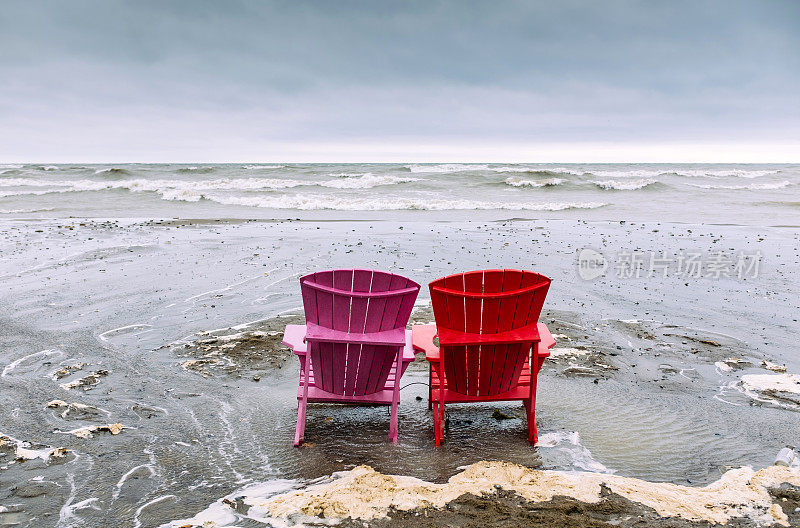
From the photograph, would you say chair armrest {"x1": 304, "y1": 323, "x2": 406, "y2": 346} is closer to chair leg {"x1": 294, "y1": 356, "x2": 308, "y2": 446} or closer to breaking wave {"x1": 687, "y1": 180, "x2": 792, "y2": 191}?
chair leg {"x1": 294, "y1": 356, "x2": 308, "y2": 446}

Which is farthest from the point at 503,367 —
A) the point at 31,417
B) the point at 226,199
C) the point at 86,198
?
the point at 86,198

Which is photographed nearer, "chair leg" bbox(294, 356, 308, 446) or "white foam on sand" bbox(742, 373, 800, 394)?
"chair leg" bbox(294, 356, 308, 446)

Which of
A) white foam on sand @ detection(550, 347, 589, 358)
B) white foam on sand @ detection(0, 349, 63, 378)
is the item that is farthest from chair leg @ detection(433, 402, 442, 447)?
white foam on sand @ detection(0, 349, 63, 378)

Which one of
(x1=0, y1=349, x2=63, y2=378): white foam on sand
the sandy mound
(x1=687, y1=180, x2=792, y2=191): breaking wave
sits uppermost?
(x1=687, y1=180, x2=792, y2=191): breaking wave

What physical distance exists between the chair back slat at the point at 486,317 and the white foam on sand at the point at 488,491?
26.5 inches

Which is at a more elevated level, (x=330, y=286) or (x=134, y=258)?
(x=330, y=286)

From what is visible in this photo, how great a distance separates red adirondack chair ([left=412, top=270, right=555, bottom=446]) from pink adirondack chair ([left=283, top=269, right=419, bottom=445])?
25cm

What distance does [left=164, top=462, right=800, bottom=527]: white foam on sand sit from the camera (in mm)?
3109

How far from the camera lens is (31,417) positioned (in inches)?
167

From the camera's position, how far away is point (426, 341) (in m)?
4.32

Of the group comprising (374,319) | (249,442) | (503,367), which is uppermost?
(374,319)

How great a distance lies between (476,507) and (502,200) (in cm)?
2282

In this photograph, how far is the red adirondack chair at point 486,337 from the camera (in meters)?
3.94

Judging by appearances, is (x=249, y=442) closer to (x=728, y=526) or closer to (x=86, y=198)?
(x=728, y=526)
